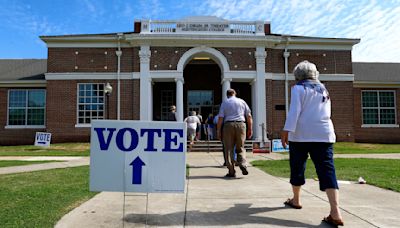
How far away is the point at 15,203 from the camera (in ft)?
13.9

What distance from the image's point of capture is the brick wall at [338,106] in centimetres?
1988

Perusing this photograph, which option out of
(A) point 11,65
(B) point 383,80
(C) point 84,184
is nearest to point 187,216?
(C) point 84,184

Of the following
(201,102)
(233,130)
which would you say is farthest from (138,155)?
(201,102)

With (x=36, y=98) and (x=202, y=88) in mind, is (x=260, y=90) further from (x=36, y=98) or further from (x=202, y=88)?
(x=36, y=98)

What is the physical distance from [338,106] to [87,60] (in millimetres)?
15052

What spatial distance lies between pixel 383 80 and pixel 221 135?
20.0m

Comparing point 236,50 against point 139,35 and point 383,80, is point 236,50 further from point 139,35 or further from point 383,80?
point 383,80

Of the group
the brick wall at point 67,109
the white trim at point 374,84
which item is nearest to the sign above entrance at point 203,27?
the brick wall at point 67,109

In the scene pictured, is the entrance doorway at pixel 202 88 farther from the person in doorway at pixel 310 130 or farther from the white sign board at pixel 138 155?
the white sign board at pixel 138 155

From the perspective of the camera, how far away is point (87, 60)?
19.5 metres

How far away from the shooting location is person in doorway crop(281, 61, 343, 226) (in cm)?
351

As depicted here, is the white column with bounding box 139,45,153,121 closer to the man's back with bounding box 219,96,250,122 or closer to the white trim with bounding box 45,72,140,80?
the white trim with bounding box 45,72,140,80

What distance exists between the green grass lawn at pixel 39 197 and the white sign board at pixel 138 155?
32.5 inches

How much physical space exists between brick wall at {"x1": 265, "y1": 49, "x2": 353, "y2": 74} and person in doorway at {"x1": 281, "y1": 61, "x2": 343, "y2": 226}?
16.8 m
